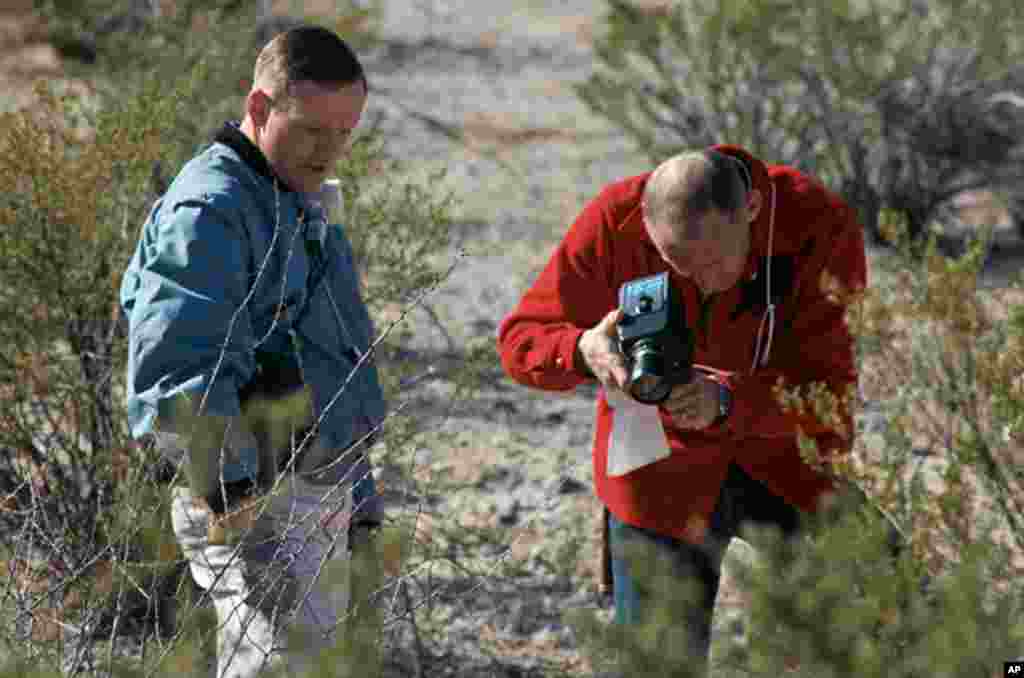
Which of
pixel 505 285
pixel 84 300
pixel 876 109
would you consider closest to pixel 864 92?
pixel 876 109

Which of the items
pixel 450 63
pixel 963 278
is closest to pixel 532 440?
pixel 963 278

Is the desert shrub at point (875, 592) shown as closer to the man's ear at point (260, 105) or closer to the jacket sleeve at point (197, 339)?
the jacket sleeve at point (197, 339)

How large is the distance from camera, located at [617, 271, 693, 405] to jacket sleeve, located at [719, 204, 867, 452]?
0.57 feet

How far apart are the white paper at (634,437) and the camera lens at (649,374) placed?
19 centimetres

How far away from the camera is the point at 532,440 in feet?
21.4

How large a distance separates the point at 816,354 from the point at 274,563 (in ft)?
3.51

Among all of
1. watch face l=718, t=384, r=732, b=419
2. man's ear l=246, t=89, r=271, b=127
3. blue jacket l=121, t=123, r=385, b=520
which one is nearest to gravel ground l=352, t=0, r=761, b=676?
blue jacket l=121, t=123, r=385, b=520

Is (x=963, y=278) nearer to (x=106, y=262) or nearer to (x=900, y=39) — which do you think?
(x=106, y=262)

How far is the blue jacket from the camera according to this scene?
314 centimetres

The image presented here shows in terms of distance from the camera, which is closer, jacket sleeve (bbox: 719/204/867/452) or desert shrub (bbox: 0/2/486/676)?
jacket sleeve (bbox: 719/204/867/452)

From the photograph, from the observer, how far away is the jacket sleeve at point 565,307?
11.6ft

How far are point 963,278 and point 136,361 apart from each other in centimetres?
166

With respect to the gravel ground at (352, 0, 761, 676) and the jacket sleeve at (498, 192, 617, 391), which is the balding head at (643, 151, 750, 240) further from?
the gravel ground at (352, 0, 761, 676)

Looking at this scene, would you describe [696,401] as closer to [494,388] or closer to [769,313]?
[769,313]
